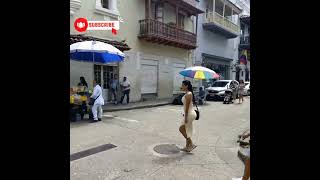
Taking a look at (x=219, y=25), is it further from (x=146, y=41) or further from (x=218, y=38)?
(x=146, y=41)

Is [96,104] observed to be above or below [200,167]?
above

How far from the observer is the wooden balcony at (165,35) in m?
16.6

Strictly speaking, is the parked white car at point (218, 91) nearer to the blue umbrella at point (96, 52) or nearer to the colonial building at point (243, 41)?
the blue umbrella at point (96, 52)

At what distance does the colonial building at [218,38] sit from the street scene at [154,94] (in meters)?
0.09

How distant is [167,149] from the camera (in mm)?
6285

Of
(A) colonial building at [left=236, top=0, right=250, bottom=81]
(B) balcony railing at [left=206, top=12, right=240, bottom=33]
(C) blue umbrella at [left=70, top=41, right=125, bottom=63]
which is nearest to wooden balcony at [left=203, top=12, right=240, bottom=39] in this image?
(B) balcony railing at [left=206, top=12, right=240, bottom=33]

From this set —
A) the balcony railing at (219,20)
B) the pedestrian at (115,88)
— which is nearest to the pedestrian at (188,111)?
the pedestrian at (115,88)

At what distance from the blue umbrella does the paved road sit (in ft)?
7.84

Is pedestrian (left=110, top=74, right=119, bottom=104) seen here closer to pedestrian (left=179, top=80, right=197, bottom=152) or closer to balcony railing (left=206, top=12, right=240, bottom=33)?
pedestrian (left=179, top=80, right=197, bottom=152)

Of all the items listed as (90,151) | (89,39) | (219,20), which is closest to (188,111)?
(90,151)

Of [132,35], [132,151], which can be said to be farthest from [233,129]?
[132,35]
